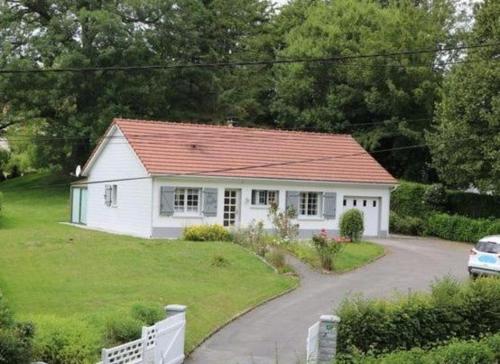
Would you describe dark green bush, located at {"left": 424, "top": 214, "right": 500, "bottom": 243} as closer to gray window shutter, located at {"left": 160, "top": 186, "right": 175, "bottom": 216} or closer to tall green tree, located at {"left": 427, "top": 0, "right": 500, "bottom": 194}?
tall green tree, located at {"left": 427, "top": 0, "right": 500, "bottom": 194}

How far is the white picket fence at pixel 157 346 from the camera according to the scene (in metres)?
10.5

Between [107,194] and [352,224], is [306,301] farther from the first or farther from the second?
[107,194]

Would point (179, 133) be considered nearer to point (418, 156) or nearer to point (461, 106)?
point (461, 106)

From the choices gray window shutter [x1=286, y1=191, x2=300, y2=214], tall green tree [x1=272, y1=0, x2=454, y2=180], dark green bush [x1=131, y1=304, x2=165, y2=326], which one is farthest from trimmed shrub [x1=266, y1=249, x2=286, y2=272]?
tall green tree [x1=272, y1=0, x2=454, y2=180]

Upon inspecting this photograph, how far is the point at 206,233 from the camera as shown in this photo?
90.6 ft

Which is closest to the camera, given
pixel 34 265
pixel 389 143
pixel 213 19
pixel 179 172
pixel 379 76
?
pixel 34 265

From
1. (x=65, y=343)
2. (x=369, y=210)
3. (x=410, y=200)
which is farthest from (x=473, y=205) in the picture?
(x=65, y=343)

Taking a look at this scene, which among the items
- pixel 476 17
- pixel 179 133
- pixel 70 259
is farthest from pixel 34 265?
pixel 476 17

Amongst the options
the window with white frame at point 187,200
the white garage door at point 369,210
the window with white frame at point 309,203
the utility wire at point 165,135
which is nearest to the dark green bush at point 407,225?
the white garage door at point 369,210

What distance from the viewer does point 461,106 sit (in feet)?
111

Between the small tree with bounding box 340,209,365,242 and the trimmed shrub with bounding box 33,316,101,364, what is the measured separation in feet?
65.6

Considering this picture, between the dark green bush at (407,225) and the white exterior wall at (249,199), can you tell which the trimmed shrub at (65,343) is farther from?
the dark green bush at (407,225)

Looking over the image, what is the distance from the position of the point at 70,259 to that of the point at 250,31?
38729 mm

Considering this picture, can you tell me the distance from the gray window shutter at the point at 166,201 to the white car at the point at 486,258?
497 inches
